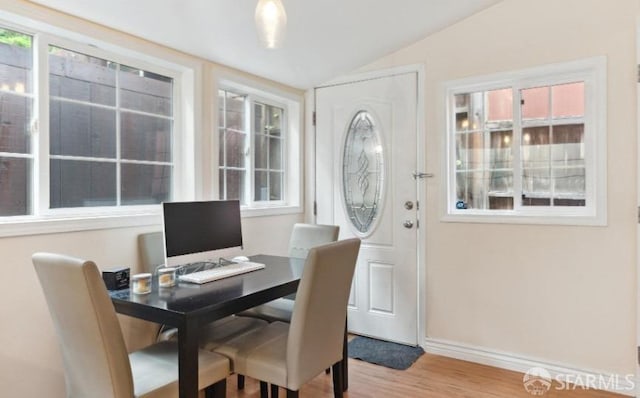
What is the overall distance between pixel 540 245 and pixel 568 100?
961 millimetres

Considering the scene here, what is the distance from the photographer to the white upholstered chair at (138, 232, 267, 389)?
2.13 metres

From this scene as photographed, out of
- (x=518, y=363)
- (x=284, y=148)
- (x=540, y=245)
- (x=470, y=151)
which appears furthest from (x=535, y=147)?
(x=284, y=148)

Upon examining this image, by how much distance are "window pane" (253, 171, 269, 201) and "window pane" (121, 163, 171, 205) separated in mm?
843

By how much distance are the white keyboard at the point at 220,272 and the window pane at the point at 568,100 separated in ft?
7.15

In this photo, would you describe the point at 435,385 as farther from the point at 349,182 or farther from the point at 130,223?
the point at 130,223

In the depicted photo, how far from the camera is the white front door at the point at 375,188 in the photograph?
3213 mm

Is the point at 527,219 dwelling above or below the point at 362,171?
below

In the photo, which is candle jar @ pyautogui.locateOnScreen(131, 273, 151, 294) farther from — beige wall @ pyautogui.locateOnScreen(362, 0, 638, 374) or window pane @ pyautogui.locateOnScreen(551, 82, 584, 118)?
window pane @ pyautogui.locateOnScreen(551, 82, 584, 118)

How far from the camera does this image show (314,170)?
3754 millimetres

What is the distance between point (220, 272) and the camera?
2.27 m

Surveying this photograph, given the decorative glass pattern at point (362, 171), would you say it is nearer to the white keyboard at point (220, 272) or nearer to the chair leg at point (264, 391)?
the white keyboard at point (220, 272)

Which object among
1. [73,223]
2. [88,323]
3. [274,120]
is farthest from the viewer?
[274,120]

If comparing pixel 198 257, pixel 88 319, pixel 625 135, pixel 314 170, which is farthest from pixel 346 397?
pixel 625 135

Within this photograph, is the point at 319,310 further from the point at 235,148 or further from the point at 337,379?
the point at 235,148
